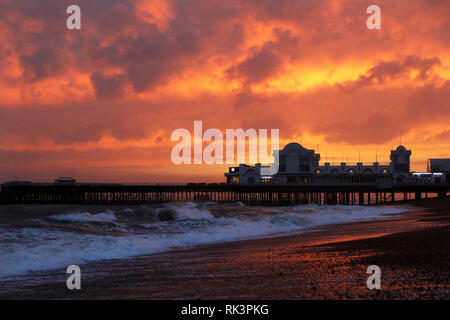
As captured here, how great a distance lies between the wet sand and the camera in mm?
6402

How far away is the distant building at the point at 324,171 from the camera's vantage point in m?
76.3

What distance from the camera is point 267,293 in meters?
6.49

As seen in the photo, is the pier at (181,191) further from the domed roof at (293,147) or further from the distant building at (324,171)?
the domed roof at (293,147)

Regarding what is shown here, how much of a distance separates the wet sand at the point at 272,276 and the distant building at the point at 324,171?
215 ft

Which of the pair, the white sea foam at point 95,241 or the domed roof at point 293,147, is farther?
the domed roof at point 293,147

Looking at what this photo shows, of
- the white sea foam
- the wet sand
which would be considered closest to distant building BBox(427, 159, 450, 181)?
the white sea foam

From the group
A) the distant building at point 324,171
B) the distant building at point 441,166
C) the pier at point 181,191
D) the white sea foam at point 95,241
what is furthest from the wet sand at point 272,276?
the distant building at point 441,166

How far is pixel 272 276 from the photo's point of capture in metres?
7.79

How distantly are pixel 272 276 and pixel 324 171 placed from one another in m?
71.6

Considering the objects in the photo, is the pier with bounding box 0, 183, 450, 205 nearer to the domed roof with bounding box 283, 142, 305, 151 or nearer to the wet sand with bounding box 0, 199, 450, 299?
the domed roof with bounding box 283, 142, 305, 151

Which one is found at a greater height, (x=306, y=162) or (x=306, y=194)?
(x=306, y=162)
